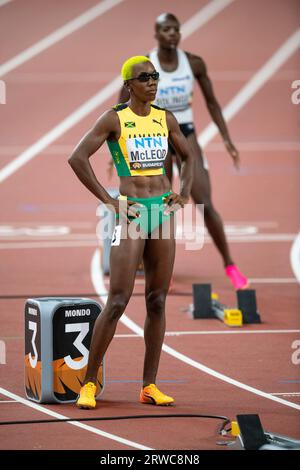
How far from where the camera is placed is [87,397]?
346 inches

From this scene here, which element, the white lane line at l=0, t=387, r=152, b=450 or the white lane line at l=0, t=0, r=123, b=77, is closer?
the white lane line at l=0, t=387, r=152, b=450

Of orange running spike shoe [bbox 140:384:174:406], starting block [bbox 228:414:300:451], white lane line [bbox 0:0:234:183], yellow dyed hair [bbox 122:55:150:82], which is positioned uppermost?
white lane line [bbox 0:0:234:183]

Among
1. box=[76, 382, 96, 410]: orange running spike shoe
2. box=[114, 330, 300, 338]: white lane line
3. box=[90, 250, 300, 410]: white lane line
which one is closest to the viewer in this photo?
box=[76, 382, 96, 410]: orange running spike shoe

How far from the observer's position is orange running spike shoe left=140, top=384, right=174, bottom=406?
8.97 meters

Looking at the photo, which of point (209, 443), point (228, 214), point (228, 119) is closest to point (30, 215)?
point (228, 214)

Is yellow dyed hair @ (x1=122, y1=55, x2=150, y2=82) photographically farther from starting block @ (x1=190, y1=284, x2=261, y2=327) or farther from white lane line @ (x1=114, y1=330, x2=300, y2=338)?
starting block @ (x1=190, y1=284, x2=261, y2=327)

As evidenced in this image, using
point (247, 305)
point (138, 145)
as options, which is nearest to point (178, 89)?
point (247, 305)

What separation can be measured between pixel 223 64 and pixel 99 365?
20.8 m

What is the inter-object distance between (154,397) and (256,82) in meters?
19.4

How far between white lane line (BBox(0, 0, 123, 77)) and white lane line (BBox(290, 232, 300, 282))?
40.5 ft

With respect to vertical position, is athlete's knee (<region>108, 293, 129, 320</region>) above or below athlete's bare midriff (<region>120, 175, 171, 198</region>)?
below

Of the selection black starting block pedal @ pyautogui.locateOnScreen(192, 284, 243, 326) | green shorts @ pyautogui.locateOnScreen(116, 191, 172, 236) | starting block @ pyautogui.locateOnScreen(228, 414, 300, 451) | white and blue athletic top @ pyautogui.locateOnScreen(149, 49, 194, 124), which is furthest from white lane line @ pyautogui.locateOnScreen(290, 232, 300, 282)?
starting block @ pyautogui.locateOnScreen(228, 414, 300, 451)

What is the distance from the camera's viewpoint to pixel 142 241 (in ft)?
28.9

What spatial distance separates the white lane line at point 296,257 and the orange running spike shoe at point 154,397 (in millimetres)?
5759
